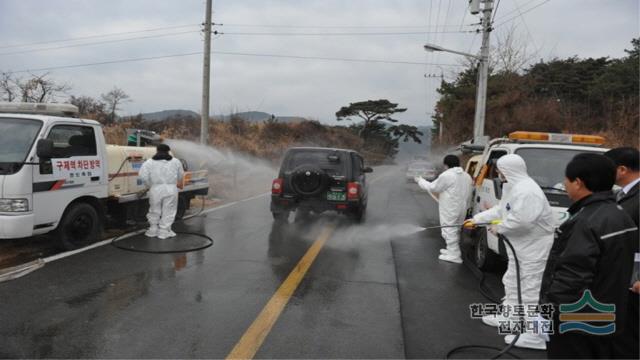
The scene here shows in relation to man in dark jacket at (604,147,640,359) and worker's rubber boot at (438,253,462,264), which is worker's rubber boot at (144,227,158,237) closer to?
worker's rubber boot at (438,253,462,264)

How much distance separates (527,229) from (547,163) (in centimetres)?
294

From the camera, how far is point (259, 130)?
41031 mm

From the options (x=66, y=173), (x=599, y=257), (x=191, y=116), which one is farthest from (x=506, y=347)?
(x=191, y=116)

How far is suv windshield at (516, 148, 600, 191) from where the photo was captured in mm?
6270

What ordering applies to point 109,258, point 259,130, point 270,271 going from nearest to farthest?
point 270,271, point 109,258, point 259,130

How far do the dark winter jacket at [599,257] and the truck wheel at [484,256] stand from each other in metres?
3.84

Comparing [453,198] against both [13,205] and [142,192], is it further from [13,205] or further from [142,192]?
[13,205]

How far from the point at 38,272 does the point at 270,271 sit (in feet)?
9.82

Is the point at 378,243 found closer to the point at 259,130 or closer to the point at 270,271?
the point at 270,271

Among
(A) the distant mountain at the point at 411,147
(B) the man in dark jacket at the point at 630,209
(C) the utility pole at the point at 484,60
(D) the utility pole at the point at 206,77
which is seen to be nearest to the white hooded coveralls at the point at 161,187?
(B) the man in dark jacket at the point at 630,209

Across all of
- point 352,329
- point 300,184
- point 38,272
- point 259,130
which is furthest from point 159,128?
point 352,329

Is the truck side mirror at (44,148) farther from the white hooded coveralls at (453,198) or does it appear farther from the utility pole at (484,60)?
the utility pole at (484,60)

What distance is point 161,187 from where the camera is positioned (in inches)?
310

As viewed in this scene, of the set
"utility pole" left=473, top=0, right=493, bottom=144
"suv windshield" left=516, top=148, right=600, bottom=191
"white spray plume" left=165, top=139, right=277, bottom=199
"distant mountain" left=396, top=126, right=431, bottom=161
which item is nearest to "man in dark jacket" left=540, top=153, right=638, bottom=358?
"suv windshield" left=516, top=148, right=600, bottom=191
